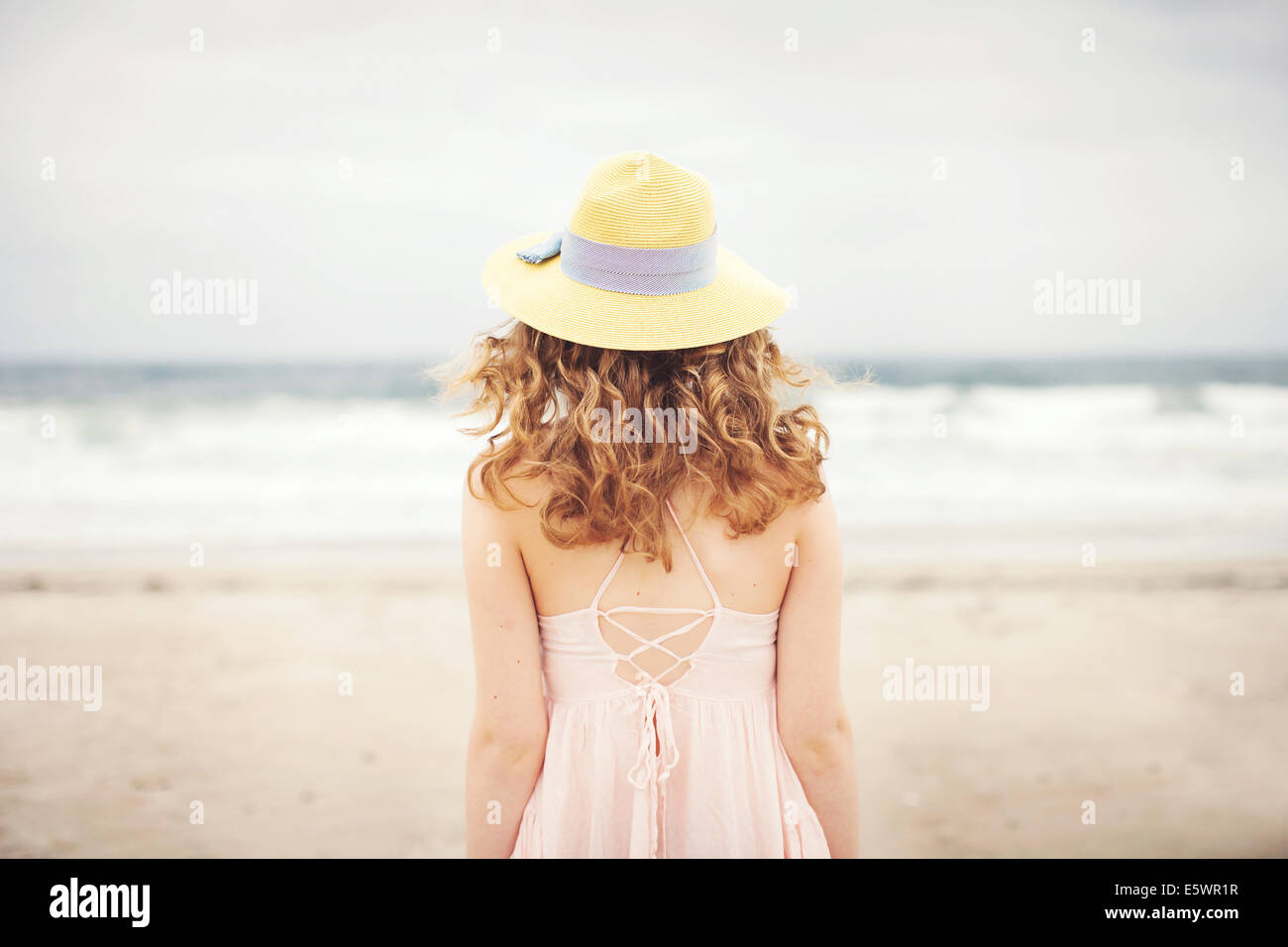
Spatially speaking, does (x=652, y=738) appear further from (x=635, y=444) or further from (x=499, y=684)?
(x=635, y=444)

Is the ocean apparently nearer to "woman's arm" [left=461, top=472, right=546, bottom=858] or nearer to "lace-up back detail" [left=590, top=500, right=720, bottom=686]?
"lace-up back detail" [left=590, top=500, right=720, bottom=686]

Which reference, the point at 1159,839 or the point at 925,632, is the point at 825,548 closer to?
the point at 1159,839

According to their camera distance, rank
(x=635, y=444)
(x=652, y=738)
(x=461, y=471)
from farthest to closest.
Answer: (x=461, y=471)
(x=652, y=738)
(x=635, y=444)

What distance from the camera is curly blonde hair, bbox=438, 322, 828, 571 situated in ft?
3.95

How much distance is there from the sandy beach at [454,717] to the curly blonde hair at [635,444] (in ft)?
8.27

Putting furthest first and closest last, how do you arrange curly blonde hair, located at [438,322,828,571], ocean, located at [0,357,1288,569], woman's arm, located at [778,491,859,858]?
ocean, located at [0,357,1288,569]
woman's arm, located at [778,491,859,858]
curly blonde hair, located at [438,322,828,571]

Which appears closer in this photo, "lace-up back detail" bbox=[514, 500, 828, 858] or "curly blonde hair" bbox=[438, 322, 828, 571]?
"curly blonde hair" bbox=[438, 322, 828, 571]

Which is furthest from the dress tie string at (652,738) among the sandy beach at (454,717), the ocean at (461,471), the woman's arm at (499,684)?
the ocean at (461,471)

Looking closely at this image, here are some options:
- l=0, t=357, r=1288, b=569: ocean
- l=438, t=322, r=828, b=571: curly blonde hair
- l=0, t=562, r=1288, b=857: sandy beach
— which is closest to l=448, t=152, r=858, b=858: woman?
l=438, t=322, r=828, b=571: curly blonde hair

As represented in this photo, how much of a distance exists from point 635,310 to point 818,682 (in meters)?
0.72

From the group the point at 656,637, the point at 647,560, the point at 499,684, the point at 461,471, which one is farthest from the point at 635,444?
the point at 461,471

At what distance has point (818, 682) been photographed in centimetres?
136

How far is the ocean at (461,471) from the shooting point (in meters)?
7.57

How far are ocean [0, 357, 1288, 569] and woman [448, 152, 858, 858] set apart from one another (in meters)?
2.38
